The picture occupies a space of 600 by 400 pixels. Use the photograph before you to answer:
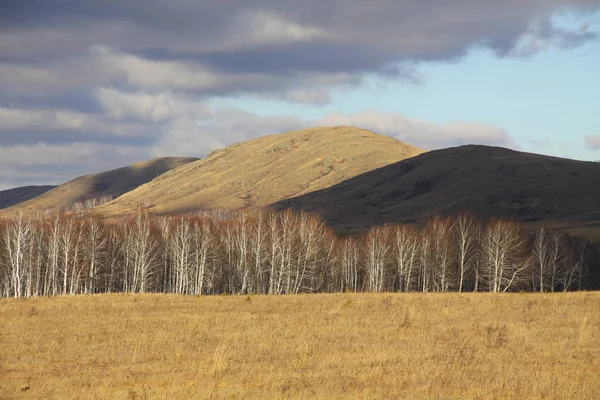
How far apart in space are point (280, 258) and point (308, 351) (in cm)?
10275

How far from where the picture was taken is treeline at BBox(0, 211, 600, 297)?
386 feet

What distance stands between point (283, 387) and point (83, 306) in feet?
103

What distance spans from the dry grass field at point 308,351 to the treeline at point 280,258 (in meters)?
72.2

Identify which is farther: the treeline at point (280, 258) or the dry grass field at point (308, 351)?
the treeline at point (280, 258)

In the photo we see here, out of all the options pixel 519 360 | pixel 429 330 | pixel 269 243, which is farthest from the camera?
pixel 269 243

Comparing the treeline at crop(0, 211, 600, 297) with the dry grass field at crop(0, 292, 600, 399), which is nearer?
the dry grass field at crop(0, 292, 600, 399)

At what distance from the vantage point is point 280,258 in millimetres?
130750

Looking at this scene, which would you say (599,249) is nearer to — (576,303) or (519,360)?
(576,303)

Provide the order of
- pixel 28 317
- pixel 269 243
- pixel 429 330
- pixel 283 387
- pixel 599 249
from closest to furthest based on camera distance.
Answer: pixel 283 387
pixel 429 330
pixel 28 317
pixel 269 243
pixel 599 249

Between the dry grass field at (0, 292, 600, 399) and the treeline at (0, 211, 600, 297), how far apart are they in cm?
7216

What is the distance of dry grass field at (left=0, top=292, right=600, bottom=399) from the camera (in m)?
20.9

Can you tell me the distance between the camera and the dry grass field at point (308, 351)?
20.9 meters

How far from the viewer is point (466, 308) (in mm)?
44281

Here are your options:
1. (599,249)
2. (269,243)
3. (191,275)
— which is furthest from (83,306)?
(599,249)
